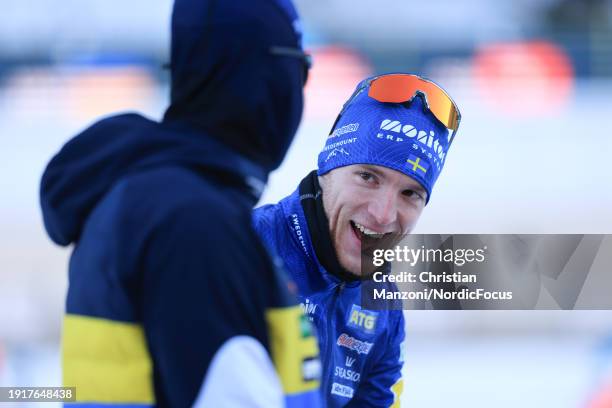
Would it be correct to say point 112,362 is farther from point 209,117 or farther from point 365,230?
point 365,230

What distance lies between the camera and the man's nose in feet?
6.61

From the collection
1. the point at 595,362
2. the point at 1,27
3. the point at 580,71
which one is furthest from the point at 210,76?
the point at 1,27

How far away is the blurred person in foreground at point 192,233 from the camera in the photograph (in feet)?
3.06

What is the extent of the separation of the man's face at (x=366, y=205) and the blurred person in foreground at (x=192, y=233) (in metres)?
0.90

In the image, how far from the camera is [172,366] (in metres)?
0.94

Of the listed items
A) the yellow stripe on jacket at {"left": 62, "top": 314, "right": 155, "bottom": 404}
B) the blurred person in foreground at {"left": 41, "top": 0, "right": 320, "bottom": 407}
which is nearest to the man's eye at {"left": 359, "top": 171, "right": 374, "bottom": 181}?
the blurred person in foreground at {"left": 41, "top": 0, "right": 320, "bottom": 407}

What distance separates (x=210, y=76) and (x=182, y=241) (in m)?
0.22

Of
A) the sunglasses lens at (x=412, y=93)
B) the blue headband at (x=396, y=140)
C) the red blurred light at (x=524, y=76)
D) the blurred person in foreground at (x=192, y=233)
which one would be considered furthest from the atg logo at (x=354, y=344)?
the red blurred light at (x=524, y=76)

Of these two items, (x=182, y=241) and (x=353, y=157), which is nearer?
(x=182, y=241)

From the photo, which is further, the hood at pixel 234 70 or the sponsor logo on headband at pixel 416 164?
the sponsor logo on headband at pixel 416 164

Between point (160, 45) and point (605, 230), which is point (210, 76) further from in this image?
point (160, 45)

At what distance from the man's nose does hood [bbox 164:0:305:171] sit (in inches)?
37.4

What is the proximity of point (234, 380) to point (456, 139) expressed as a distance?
563 centimetres

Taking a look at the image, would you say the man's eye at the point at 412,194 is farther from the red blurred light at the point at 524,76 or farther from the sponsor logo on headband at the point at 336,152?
the red blurred light at the point at 524,76
